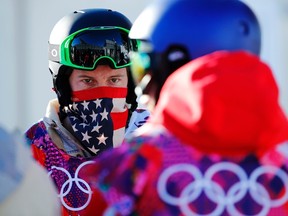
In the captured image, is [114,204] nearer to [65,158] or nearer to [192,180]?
[192,180]

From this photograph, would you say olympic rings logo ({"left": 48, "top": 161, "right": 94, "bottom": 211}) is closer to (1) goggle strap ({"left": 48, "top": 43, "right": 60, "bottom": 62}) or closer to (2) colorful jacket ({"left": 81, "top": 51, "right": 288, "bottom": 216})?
(1) goggle strap ({"left": 48, "top": 43, "right": 60, "bottom": 62})

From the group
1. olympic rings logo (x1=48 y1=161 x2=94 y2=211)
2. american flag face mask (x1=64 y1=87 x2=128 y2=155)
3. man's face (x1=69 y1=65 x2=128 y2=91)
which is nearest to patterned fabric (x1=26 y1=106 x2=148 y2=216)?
olympic rings logo (x1=48 y1=161 x2=94 y2=211)

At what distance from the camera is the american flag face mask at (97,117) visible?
5.14 m

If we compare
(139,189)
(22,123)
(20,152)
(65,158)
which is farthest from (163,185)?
(22,123)

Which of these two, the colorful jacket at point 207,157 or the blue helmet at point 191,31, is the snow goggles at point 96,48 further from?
the colorful jacket at point 207,157

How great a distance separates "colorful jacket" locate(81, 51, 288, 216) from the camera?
10.2 ft

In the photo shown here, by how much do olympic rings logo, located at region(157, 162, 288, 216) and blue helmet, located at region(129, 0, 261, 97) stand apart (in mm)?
520

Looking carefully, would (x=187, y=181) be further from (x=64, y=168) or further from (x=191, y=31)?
(x=64, y=168)

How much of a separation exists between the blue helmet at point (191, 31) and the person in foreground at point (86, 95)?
1.39 metres

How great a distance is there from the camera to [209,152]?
3.18m

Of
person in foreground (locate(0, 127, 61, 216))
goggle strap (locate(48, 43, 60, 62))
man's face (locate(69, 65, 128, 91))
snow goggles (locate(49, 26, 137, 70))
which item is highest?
person in foreground (locate(0, 127, 61, 216))

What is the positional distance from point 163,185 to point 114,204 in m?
0.20

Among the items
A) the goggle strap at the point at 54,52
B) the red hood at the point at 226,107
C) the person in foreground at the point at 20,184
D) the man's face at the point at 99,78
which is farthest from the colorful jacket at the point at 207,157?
the goggle strap at the point at 54,52

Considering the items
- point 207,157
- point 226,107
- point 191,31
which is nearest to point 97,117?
point 191,31
